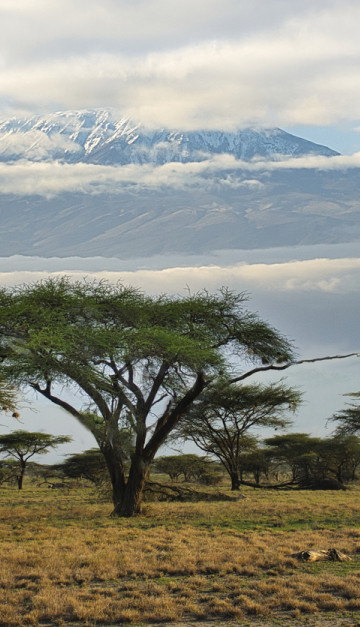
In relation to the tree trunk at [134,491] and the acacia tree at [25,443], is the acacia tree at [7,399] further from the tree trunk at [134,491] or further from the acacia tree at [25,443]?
the acacia tree at [25,443]

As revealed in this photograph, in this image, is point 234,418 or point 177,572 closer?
point 177,572

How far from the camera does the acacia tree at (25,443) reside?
4216 cm

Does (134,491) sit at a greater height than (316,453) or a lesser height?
lesser

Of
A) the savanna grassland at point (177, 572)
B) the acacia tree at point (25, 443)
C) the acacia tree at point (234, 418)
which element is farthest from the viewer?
the acacia tree at point (25, 443)

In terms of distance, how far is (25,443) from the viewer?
140 feet

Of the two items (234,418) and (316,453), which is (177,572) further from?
(316,453)

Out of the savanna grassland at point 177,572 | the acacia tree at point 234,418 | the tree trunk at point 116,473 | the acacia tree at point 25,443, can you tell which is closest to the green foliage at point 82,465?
the acacia tree at point 25,443

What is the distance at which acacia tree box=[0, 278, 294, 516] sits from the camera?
19.1m

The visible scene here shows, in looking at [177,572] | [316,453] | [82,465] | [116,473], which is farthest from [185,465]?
[177,572]

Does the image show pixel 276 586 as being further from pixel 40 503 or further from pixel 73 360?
pixel 40 503

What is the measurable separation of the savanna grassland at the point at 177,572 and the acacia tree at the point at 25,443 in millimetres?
23444

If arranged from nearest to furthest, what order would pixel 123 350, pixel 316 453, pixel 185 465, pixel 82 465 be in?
1. pixel 123 350
2. pixel 316 453
3. pixel 82 465
4. pixel 185 465

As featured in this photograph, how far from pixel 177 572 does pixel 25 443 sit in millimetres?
32566

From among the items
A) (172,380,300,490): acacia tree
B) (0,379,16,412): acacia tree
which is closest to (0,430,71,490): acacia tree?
(172,380,300,490): acacia tree
